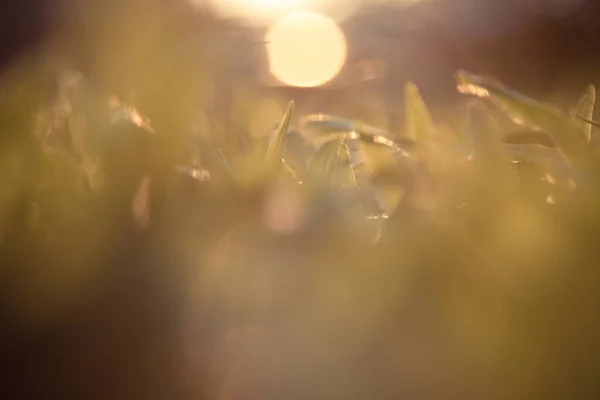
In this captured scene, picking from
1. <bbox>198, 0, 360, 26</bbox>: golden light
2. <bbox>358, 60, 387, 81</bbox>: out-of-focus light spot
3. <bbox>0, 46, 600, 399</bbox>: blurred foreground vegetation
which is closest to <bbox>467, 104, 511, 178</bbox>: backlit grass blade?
<bbox>0, 46, 600, 399</bbox>: blurred foreground vegetation

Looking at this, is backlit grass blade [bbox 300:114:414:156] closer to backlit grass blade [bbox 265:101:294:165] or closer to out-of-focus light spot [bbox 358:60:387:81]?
backlit grass blade [bbox 265:101:294:165]

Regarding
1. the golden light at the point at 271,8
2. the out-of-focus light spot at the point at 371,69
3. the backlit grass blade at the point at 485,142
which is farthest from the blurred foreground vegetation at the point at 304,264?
the golden light at the point at 271,8

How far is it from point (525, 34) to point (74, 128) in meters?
0.78

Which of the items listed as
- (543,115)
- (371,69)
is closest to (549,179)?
(543,115)

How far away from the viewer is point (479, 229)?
160 mm

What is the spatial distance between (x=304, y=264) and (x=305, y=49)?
60cm

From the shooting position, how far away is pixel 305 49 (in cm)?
74

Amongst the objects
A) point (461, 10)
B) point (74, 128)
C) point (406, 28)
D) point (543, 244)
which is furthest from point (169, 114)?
point (461, 10)

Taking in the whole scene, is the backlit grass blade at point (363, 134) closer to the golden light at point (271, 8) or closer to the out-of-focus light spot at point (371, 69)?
the out-of-focus light spot at point (371, 69)

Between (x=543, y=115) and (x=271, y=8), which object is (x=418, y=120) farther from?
(x=271, y=8)

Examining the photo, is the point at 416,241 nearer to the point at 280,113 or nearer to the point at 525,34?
the point at 280,113

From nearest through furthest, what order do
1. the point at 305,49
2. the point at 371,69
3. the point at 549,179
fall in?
the point at 549,179 → the point at 371,69 → the point at 305,49

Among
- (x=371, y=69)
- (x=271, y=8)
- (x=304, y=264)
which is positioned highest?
(x=271, y=8)

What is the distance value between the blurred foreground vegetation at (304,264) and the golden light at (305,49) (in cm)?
38
